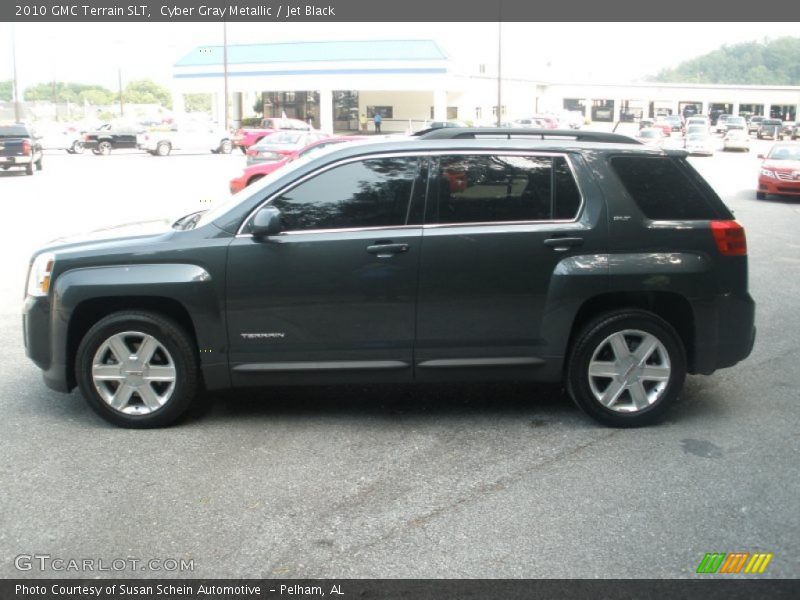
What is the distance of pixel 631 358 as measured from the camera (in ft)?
18.6

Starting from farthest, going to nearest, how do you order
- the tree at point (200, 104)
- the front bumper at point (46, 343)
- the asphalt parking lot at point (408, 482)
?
the tree at point (200, 104) → the front bumper at point (46, 343) → the asphalt parking lot at point (408, 482)

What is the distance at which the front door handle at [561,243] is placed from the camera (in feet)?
18.2

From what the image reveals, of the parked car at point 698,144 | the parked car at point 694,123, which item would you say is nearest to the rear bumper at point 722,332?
the parked car at point 698,144

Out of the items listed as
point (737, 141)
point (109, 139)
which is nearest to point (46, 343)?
point (109, 139)

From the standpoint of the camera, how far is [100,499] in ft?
14.9

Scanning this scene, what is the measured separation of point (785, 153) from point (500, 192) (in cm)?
2250

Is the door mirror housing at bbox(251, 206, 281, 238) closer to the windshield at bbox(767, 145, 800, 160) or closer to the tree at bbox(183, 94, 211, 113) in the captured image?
the windshield at bbox(767, 145, 800, 160)

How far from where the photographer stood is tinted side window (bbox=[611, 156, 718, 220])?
5.72 m

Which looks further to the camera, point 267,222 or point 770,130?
point 770,130

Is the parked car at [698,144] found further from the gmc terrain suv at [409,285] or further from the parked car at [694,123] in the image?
the gmc terrain suv at [409,285]

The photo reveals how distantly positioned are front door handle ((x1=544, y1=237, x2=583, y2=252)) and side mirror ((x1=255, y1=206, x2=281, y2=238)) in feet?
5.53

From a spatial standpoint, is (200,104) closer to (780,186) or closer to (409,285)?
(780,186)

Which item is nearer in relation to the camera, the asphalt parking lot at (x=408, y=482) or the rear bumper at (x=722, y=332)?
the asphalt parking lot at (x=408, y=482)

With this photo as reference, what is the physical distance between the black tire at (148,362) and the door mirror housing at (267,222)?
0.84 metres
